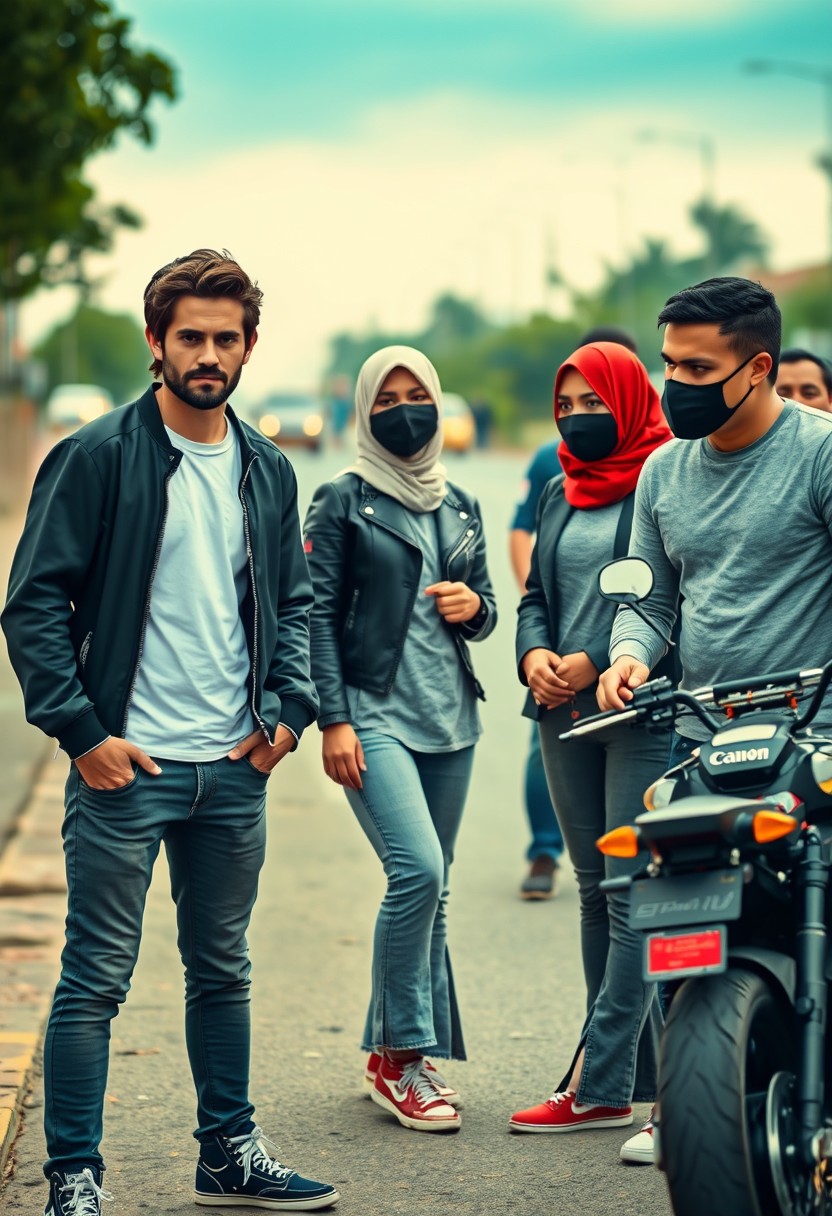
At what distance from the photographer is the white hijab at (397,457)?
558cm

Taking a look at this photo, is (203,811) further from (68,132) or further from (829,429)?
(68,132)

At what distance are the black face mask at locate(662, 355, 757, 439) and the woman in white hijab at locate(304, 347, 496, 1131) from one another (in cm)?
128

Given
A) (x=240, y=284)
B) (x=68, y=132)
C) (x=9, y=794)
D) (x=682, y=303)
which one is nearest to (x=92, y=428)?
(x=240, y=284)

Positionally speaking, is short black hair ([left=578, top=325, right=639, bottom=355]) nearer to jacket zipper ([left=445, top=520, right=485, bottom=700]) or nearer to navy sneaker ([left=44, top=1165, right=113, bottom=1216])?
jacket zipper ([left=445, top=520, right=485, bottom=700])

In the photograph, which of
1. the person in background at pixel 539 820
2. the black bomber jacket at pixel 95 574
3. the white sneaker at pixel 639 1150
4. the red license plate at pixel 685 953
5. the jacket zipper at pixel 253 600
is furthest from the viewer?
the person in background at pixel 539 820

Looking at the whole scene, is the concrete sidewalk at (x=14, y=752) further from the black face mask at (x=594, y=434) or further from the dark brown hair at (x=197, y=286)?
the dark brown hair at (x=197, y=286)

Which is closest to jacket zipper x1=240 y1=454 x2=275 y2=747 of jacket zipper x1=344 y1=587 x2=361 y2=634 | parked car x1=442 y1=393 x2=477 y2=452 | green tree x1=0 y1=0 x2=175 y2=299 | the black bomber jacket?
the black bomber jacket

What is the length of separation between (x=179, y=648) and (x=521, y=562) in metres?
4.18

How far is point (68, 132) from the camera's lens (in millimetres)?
15906

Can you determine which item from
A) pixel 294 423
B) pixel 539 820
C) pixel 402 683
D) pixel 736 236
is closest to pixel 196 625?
pixel 402 683

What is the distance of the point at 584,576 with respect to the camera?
5.33m

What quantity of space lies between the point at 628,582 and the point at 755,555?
375 millimetres

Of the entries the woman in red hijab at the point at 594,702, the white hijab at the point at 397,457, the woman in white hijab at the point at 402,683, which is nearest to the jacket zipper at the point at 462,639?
the woman in white hijab at the point at 402,683

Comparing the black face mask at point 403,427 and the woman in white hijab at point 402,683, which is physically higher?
the black face mask at point 403,427
